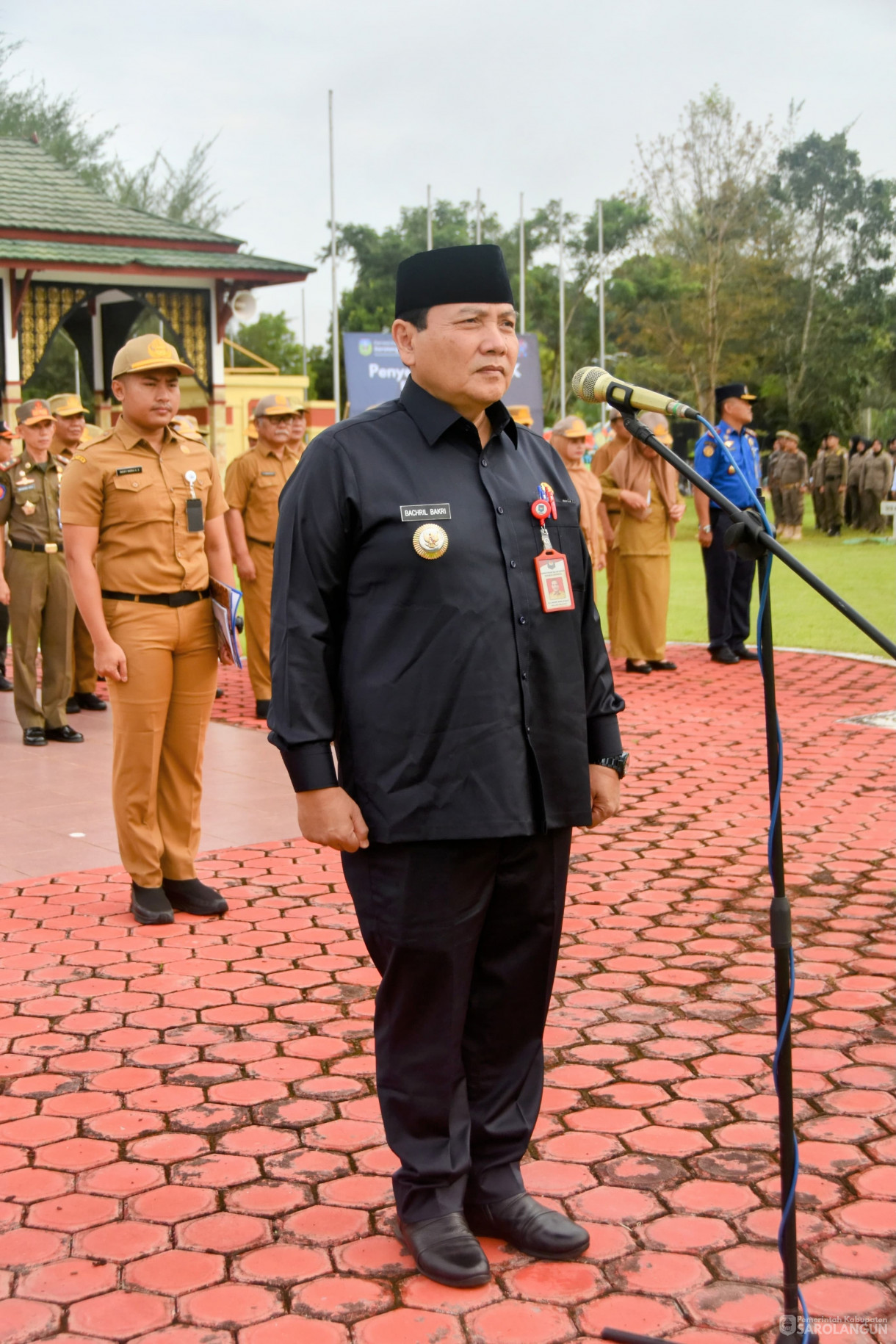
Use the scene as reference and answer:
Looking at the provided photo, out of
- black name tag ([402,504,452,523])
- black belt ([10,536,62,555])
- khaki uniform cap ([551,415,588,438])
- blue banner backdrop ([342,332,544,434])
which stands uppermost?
blue banner backdrop ([342,332,544,434])

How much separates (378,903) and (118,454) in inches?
117

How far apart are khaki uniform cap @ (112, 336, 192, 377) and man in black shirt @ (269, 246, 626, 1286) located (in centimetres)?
245

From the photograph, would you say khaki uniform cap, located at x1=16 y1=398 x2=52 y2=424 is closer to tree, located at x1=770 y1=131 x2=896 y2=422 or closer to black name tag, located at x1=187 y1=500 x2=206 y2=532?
black name tag, located at x1=187 y1=500 x2=206 y2=532

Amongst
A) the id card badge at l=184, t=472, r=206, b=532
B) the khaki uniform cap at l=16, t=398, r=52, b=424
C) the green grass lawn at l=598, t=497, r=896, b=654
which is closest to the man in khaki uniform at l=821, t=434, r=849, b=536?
the green grass lawn at l=598, t=497, r=896, b=654

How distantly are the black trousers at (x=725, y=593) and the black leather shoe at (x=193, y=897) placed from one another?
23.8 feet

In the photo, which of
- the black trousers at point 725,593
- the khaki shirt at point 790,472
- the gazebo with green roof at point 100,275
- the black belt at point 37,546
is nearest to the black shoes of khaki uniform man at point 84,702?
the black belt at point 37,546

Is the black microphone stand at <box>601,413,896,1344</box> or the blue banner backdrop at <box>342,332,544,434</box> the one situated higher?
the blue banner backdrop at <box>342,332,544,434</box>

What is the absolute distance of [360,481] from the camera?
2883 mm

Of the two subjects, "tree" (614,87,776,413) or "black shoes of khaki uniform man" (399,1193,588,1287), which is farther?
"tree" (614,87,776,413)

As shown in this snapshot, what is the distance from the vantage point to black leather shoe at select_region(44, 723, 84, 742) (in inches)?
368

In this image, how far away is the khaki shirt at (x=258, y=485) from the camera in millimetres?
9914

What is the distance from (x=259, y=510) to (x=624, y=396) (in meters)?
7.42

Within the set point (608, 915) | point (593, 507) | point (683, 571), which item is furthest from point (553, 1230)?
point (683, 571)

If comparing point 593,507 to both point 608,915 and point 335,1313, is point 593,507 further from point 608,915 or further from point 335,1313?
point 335,1313
